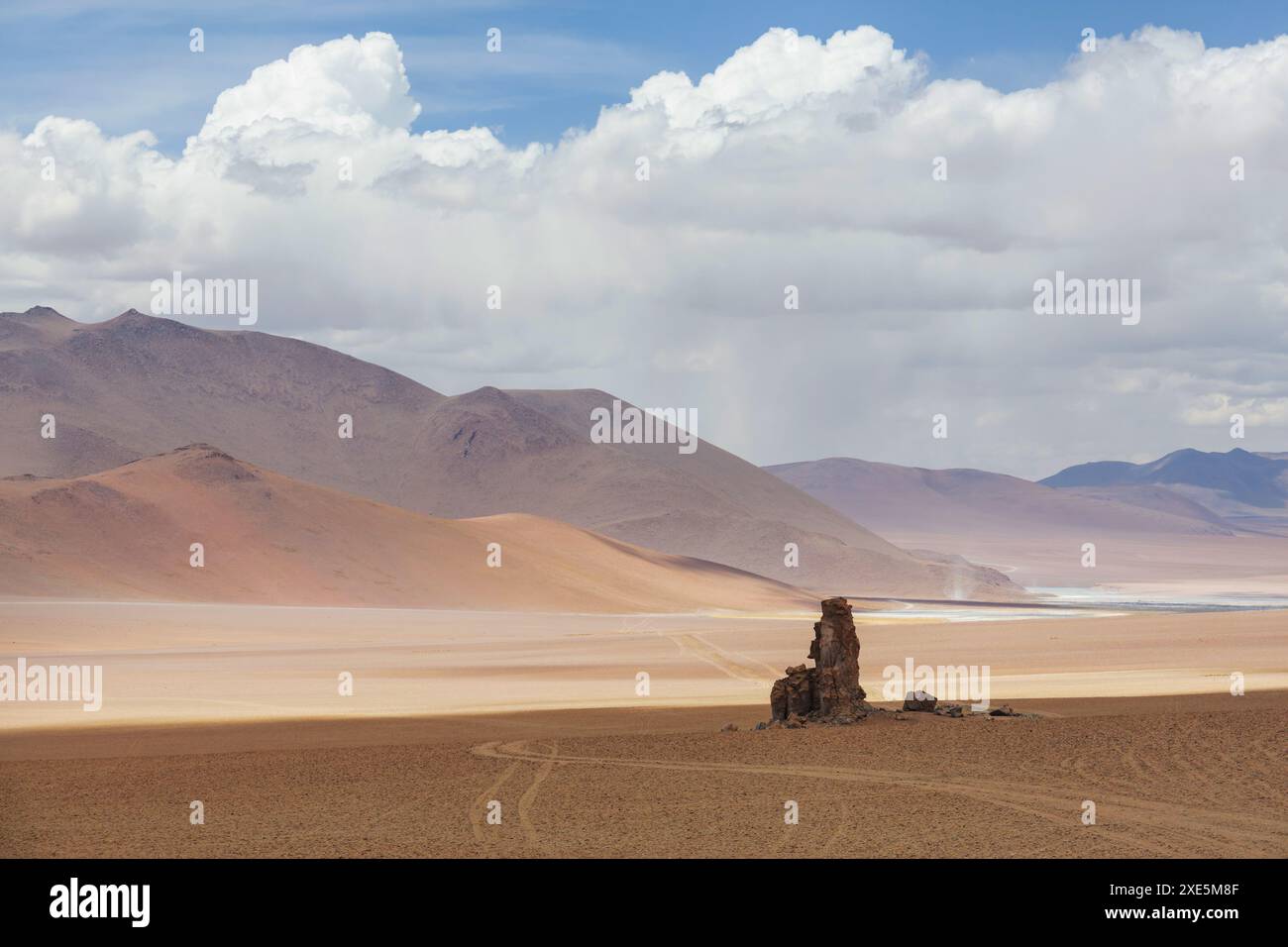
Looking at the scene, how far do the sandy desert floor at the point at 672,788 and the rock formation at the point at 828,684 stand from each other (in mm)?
701

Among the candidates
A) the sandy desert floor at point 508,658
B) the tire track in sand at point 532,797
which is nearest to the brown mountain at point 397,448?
the sandy desert floor at point 508,658

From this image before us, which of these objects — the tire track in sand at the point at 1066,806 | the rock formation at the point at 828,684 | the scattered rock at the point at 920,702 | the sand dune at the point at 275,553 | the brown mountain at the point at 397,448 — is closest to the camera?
the tire track in sand at the point at 1066,806

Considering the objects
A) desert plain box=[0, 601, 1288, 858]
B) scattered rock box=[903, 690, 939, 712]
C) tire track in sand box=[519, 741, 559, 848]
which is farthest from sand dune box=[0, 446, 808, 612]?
tire track in sand box=[519, 741, 559, 848]

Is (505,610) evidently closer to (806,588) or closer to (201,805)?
(806,588)

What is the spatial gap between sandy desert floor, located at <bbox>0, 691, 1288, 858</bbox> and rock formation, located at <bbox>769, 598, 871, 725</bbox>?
70cm

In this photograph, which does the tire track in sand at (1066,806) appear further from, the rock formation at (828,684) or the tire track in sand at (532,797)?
the rock formation at (828,684)

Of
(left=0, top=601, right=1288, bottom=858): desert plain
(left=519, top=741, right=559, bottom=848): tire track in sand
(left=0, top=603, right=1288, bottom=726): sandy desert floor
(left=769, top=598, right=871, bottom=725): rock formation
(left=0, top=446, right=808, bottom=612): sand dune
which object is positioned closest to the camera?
(left=0, top=601, right=1288, bottom=858): desert plain

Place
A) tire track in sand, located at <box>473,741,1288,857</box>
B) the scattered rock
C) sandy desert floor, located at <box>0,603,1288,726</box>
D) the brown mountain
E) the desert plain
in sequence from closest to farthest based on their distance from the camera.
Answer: tire track in sand, located at <box>473,741,1288,857</box> → the desert plain → the scattered rock → sandy desert floor, located at <box>0,603,1288,726</box> → the brown mountain

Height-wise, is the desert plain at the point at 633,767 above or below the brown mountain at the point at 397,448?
below

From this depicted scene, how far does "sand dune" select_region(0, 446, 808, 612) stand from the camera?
8206 centimetres

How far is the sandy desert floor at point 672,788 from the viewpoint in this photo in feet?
44.9

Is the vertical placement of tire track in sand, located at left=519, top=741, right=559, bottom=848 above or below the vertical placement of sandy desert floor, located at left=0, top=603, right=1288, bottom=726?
below

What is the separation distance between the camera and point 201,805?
638 inches

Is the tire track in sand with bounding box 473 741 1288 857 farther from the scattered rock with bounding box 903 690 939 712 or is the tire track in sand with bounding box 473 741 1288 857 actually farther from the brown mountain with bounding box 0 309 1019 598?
the brown mountain with bounding box 0 309 1019 598
